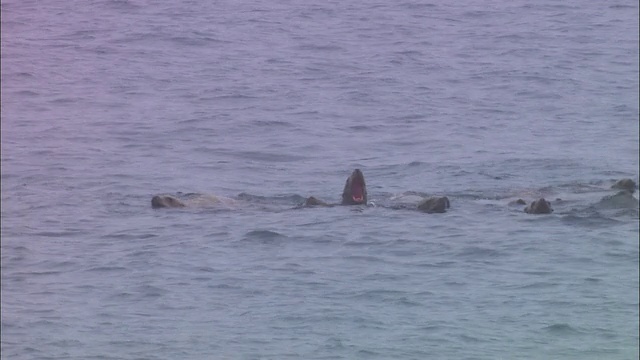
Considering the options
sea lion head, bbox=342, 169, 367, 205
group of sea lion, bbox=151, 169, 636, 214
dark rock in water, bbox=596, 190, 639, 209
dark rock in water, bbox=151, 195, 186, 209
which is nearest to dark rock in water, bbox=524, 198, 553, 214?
group of sea lion, bbox=151, 169, 636, 214

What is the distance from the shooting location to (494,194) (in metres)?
21.0

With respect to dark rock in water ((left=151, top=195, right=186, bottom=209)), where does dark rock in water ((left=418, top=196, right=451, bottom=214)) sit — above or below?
above

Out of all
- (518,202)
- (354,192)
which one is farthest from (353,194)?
(518,202)

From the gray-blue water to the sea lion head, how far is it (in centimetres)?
48

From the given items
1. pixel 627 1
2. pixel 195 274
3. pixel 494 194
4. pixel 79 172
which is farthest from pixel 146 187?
pixel 627 1

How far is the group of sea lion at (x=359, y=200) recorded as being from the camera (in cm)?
1958

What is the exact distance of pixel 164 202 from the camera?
2038cm

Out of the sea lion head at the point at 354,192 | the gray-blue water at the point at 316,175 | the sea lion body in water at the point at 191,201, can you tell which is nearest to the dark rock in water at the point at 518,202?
the gray-blue water at the point at 316,175

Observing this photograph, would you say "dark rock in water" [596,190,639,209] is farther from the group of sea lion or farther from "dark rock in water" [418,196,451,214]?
"dark rock in water" [418,196,451,214]

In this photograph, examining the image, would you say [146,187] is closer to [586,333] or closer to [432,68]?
[586,333]

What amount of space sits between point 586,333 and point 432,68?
22860 millimetres

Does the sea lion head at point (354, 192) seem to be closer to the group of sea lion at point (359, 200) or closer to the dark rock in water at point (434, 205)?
the group of sea lion at point (359, 200)

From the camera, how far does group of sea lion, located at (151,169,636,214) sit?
1958cm

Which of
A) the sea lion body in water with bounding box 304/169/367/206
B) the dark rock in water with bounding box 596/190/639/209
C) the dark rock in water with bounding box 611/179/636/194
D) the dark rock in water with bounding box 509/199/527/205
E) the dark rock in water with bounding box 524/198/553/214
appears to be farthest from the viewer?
the dark rock in water with bounding box 611/179/636/194
